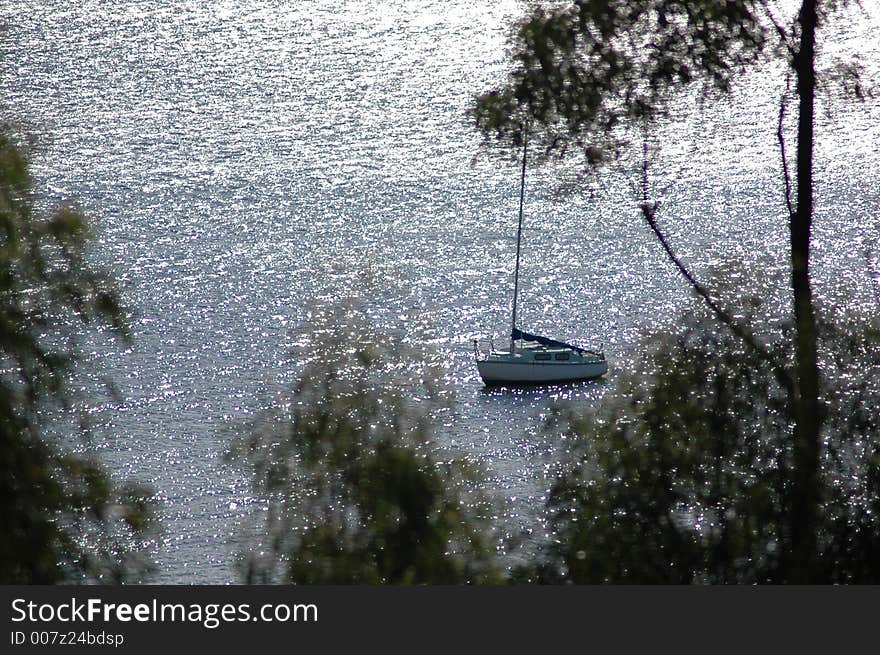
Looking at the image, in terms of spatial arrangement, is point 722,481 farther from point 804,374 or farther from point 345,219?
point 345,219

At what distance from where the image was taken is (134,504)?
45.0 feet

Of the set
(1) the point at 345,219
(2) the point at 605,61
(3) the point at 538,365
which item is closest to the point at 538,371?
(3) the point at 538,365

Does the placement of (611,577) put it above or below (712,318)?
below

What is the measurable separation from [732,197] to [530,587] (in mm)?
81197

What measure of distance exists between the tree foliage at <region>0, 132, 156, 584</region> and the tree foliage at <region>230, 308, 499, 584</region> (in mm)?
2131

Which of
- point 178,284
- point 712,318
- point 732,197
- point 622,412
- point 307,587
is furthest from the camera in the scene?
point 732,197

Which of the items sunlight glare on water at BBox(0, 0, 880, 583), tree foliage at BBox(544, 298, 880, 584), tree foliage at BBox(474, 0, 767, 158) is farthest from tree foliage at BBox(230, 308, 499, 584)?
sunlight glare on water at BBox(0, 0, 880, 583)

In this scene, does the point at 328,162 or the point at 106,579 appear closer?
the point at 106,579

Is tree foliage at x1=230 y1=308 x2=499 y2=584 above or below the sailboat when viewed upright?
above

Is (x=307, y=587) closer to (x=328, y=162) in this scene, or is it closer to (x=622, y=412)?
(x=622, y=412)

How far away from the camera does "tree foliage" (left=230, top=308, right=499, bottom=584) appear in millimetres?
14746

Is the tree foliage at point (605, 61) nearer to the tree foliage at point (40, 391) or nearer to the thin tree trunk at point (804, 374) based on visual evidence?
the thin tree trunk at point (804, 374)

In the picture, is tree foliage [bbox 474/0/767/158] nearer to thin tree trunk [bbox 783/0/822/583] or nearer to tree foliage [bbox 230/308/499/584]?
thin tree trunk [bbox 783/0/822/583]

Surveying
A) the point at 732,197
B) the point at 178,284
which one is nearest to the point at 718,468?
the point at 178,284
